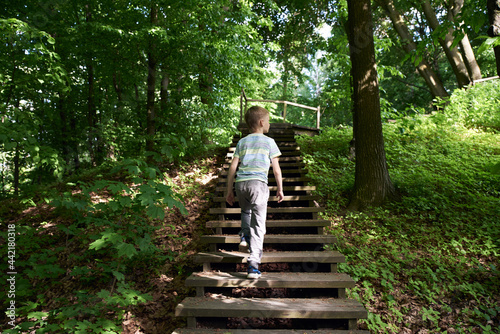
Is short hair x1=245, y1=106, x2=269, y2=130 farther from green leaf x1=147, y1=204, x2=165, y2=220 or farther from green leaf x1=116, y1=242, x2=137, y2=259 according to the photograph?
green leaf x1=116, y1=242, x2=137, y2=259

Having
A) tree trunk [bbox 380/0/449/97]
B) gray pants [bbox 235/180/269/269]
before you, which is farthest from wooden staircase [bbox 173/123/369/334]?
tree trunk [bbox 380/0/449/97]

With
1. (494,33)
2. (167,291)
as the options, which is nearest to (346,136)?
(494,33)

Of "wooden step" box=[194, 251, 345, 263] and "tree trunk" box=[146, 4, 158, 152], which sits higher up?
"tree trunk" box=[146, 4, 158, 152]

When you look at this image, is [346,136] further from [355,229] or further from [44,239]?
[44,239]

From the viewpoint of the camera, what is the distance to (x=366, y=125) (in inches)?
225

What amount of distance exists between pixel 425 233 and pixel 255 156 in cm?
364

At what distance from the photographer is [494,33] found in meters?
2.93

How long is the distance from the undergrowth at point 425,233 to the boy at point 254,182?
1523 millimetres

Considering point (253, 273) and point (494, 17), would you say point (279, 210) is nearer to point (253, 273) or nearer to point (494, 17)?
point (253, 273)

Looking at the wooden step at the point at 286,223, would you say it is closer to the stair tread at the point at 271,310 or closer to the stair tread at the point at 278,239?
the stair tread at the point at 278,239

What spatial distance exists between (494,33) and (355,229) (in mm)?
3400

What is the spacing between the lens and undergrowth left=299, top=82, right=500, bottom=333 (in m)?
3.41

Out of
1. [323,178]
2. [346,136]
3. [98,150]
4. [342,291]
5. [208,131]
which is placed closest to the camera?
[342,291]

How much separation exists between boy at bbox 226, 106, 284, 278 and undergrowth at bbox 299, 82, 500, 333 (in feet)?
5.00
